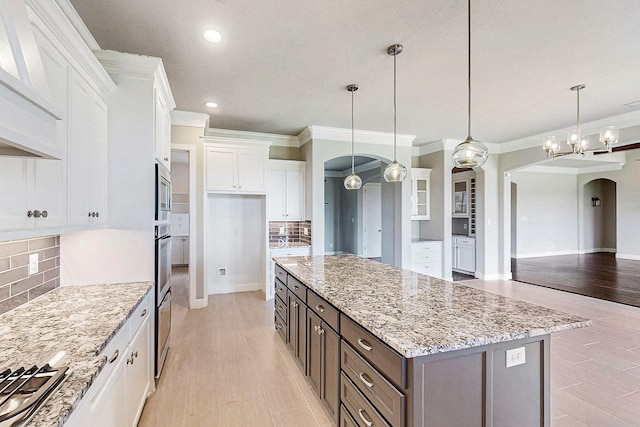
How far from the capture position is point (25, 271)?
1.85m

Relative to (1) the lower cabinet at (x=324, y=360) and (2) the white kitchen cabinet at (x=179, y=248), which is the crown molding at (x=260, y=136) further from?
(1) the lower cabinet at (x=324, y=360)

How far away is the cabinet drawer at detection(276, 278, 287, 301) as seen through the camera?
126 inches

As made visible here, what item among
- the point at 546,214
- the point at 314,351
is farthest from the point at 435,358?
the point at 546,214

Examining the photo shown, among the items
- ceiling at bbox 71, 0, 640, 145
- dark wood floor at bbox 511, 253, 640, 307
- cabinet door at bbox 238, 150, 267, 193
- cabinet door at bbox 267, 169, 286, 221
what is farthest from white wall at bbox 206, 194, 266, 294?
dark wood floor at bbox 511, 253, 640, 307

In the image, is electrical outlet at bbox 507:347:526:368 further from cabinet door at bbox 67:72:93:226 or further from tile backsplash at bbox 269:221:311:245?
tile backsplash at bbox 269:221:311:245

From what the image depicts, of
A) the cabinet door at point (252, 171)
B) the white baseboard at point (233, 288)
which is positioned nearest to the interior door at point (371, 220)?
the white baseboard at point (233, 288)

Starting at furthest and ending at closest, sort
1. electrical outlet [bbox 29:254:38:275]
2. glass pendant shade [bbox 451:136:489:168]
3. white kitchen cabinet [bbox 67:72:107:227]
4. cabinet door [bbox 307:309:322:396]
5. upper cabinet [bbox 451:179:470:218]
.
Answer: upper cabinet [bbox 451:179:470:218]
cabinet door [bbox 307:309:322:396]
glass pendant shade [bbox 451:136:489:168]
electrical outlet [bbox 29:254:38:275]
white kitchen cabinet [bbox 67:72:107:227]

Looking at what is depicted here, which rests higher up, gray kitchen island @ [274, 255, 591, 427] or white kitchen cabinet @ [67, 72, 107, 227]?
white kitchen cabinet @ [67, 72, 107, 227]

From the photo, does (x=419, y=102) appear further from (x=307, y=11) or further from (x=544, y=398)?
(x=544, y=398)

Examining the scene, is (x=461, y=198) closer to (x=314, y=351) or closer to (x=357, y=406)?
(x=314, y=351)

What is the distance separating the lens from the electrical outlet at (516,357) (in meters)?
1.46

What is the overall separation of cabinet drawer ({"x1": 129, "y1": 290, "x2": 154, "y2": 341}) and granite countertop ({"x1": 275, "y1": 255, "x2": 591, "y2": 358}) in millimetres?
1141

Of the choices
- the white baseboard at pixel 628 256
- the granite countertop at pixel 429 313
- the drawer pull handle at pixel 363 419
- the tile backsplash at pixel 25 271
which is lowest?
the white baseboard at pixel 628 256

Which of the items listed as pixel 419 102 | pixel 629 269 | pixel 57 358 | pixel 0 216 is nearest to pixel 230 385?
pixel 57 358
